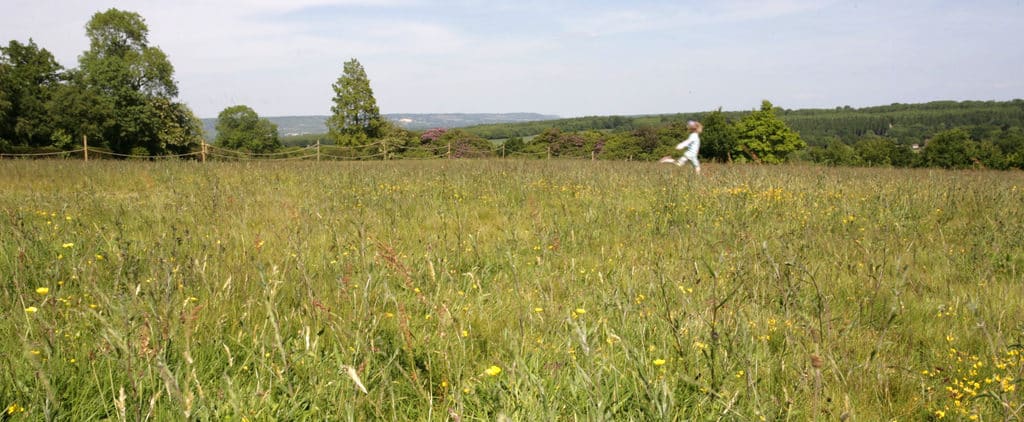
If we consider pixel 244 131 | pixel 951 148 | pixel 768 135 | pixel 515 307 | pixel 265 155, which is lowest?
pixel 515 307

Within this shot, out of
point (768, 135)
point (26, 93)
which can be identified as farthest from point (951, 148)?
point (26, 93)

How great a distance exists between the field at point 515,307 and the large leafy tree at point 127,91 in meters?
40.7

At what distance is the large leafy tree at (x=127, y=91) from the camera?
39.4m

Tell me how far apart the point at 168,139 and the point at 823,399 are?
168 feet

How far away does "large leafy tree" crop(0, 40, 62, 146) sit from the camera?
3762 centimetres

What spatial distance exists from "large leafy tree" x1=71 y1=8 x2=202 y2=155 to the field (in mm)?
40735

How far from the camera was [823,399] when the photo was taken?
2064 millimetres

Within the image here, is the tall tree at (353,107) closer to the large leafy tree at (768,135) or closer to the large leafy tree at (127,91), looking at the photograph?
the large leafy tree at (127,91)

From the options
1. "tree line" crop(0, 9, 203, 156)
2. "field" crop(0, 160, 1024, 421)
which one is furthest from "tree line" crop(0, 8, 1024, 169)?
"field" crop(0, 160, 1024, 421)

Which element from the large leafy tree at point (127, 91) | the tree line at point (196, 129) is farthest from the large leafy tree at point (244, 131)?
the large leafy tree at point (127, 91)

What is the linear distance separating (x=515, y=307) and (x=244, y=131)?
96202mm

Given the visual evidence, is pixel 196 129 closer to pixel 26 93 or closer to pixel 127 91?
pixel 127 91

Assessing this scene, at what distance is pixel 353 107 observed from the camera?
55719mm

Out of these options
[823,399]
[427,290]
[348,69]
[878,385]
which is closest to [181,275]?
[427,290]
